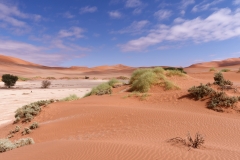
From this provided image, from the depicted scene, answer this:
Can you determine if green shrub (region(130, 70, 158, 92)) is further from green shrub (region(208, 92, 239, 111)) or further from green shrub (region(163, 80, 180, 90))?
green shrub (region(208, 92, 239, 111))

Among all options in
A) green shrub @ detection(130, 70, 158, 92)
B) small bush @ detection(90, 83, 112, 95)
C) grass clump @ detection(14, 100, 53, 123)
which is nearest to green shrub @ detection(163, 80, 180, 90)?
green shrub @ detection(130, 70, 158, 92)

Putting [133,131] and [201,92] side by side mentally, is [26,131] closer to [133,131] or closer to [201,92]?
[133,131]

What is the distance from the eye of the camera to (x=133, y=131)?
7.24 metres

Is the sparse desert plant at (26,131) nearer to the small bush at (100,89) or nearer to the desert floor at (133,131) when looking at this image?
the desert floor at (133,131)

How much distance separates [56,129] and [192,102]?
6485mm

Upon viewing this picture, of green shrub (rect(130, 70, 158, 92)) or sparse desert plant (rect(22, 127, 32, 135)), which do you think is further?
green shrub (rect(130, 70, 158, 92))

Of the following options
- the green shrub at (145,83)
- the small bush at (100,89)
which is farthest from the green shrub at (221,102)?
the small bush at (100,89)

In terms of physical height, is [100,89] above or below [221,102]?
above

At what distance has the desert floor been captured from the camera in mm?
4632

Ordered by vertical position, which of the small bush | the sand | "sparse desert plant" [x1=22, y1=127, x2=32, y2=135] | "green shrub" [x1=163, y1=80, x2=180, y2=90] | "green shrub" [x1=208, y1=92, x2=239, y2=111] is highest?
"green shrub" [x1=163, y1=80, x2=180, y2=90]

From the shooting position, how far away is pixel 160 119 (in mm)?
7969

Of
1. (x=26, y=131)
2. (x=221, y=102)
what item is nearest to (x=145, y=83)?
(x=221, y=102)

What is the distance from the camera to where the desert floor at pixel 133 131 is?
4632 mm

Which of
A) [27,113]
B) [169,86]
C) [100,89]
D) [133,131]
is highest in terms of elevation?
[169,86]
